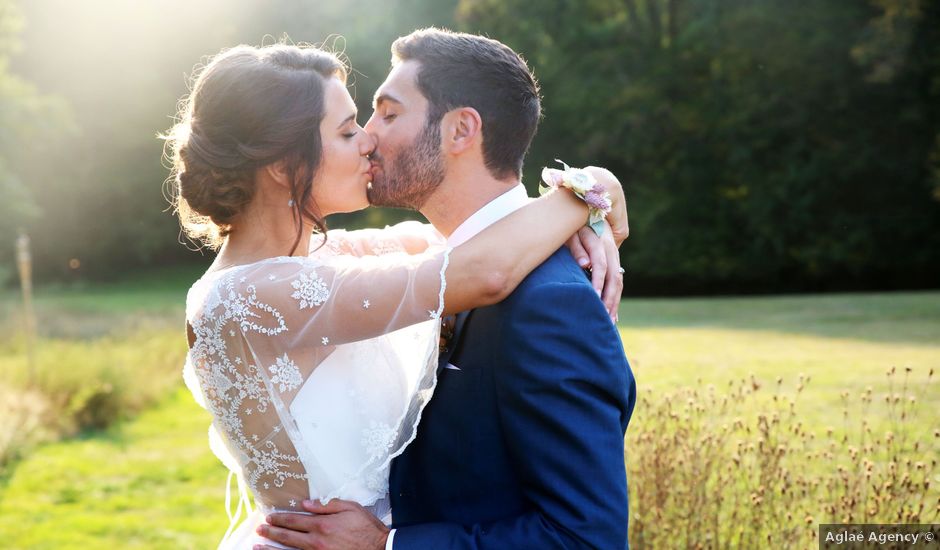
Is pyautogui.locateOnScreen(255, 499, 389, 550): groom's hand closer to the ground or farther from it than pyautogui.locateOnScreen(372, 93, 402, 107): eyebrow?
closer to the ground

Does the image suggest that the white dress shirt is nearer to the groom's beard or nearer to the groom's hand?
the groom's beard

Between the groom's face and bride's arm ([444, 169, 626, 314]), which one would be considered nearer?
bride's arm ([444, 169, 626, 314])

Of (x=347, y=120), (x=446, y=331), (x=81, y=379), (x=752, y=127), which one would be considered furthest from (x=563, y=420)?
(x=752, y=127)

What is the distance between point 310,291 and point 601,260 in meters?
0.90

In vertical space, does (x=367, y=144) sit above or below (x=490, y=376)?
above

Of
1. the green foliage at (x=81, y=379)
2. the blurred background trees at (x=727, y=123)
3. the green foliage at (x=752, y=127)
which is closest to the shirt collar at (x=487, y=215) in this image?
the green foliage at (x=81, y=379)

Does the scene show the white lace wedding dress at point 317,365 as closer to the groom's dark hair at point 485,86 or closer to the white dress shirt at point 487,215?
the white dress shirt at point 487,215

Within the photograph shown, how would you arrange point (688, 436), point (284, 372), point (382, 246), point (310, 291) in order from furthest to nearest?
point (688, 436), point (382, 246), point (284, 372), point (310, 291)

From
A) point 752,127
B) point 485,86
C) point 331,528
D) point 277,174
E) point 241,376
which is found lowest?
point 752,127

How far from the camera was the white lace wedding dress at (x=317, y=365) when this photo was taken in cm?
270

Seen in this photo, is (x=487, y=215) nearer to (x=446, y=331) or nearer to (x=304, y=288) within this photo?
(x=446, y=331)

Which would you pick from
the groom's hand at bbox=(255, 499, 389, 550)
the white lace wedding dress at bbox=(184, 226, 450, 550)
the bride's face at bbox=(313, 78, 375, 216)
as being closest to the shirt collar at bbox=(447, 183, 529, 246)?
the white lace wedding dress at bbox=(184, 226, 450, 550)

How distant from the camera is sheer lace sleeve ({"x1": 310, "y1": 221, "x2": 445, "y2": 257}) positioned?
12.6 feet

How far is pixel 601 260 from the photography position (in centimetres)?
288
